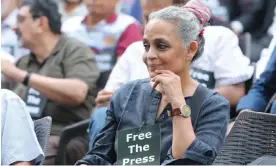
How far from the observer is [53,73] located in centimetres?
632

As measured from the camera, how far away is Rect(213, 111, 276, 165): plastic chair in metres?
4.12

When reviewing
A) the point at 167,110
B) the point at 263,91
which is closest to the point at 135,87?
the point at 167,110

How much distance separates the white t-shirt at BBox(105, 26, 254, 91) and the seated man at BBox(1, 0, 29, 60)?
1.79 meters

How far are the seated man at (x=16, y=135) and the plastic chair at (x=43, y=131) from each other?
0.21 metres

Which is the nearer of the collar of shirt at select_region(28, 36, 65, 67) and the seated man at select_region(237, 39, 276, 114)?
the seated man at select_region(237, 39, 276, 114)

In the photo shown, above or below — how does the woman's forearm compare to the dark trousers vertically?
above

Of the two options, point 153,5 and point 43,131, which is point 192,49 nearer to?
point 43,131

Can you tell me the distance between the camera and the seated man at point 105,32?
21.8 ft

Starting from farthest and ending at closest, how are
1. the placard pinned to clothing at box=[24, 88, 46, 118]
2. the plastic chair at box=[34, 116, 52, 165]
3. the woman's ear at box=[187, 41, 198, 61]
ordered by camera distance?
the placard pinned to clothing at box=[24, 88, 46, 118]
the plastic chair at box=[34, 116, 52, 165]
the woman's ear at box=[187, 41, 198, 61]

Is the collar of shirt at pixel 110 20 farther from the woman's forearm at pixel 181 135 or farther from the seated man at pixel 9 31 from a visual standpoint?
the woman's forearm at pixel 181 135

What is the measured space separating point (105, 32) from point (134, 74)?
122cm

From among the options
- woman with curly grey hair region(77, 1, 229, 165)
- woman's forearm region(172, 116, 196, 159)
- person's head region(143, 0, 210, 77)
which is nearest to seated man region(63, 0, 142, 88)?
woman with curly grey hair region(77, 1, 229, 165)

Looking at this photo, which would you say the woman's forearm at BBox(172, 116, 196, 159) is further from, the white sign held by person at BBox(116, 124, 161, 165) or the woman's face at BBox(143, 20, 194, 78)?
the woman's face at BBox(143, 20, 194, 78)

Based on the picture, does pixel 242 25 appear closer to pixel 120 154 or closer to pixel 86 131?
pixel 86 131
